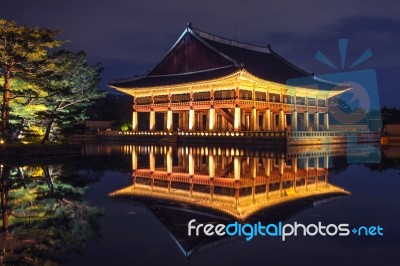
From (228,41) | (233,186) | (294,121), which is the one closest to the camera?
(233,186)

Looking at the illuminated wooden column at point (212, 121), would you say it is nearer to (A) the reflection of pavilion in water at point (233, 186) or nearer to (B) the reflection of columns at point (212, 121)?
(B) the reflection of columns at point (212, 121)

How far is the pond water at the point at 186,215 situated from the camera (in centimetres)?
674

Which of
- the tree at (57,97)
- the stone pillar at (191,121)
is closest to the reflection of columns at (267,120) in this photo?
the stone pillar at (191,121)

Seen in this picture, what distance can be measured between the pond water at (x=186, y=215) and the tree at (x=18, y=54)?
31.5 ft

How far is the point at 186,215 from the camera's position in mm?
9648

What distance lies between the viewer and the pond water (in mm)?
6738

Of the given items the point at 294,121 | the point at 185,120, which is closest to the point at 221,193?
the point at 294,121

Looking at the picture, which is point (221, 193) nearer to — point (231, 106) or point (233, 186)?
point (233, 186)

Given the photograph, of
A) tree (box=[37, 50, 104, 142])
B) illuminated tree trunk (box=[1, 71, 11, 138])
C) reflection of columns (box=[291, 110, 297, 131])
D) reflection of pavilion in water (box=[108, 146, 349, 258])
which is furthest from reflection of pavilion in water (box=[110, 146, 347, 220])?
reflection of columns (box=[291, 110, 297, 131])

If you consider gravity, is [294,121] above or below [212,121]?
above

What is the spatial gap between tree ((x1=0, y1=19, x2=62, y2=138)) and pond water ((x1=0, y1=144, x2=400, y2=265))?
9616 millimetres

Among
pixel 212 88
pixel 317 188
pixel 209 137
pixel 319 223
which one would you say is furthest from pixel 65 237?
pixel 212 88

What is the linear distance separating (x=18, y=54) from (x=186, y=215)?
68.9ft

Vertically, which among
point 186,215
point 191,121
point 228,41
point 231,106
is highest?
point 228,41
